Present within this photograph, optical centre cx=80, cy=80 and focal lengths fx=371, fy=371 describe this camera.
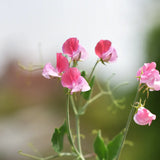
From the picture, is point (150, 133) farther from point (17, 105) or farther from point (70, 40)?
point (17, 105)

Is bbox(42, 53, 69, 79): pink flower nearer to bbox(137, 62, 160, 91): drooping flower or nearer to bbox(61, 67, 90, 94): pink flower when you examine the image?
bbox(61, 67, 90, 94): pink flower

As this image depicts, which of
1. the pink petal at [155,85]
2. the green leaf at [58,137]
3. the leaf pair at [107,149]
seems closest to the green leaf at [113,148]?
the leaf pair at [107,149]

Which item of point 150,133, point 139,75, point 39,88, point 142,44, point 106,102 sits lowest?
point 39,88

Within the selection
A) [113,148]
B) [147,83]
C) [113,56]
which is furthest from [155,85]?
[113,148]

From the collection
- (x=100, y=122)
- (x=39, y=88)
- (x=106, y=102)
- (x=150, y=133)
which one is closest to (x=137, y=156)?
(x=150, y=133)

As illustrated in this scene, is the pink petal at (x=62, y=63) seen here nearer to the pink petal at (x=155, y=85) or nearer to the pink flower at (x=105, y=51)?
the pink flower at (x=105, y=51)

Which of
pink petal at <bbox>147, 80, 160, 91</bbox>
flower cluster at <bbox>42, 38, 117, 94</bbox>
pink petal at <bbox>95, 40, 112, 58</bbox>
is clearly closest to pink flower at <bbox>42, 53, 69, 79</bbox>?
flower cluster at <bbox>42, 38, 117, 94</bbox>

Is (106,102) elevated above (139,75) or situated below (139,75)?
below
